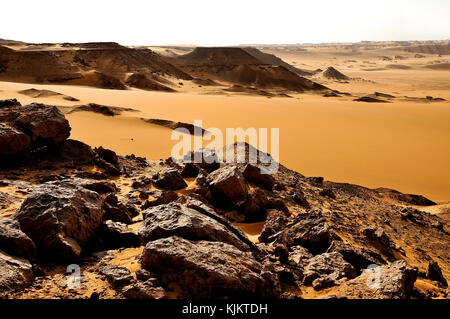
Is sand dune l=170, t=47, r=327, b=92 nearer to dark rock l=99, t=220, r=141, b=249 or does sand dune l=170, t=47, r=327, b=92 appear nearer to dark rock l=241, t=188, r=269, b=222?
dark rock l=241, t=188, r=269, b=222

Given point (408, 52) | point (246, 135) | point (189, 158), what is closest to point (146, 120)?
point (246, 135)

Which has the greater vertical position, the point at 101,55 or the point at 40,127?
the point at 101,55

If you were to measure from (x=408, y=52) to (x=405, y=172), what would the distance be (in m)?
110

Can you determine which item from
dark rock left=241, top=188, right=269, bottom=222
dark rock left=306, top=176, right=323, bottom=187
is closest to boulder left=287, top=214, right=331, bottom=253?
dark rock left=241, top=188, right=269, bottom=222

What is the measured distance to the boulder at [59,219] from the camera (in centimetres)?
313

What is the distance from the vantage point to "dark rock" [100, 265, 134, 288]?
284 cm

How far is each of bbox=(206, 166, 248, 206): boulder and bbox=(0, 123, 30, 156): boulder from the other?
312 cm

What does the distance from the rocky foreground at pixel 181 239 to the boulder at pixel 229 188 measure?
15 mm

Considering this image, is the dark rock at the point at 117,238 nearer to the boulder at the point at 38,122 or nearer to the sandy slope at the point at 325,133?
the boulder at the point at 38,122

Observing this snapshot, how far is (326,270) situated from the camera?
134 inches

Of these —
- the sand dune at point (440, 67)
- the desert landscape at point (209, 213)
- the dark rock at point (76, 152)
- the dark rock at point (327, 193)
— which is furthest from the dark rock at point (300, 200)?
the sand dune at point (440, 67)

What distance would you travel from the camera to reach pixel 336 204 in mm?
6234

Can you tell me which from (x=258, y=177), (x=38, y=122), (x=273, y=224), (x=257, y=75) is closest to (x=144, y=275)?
(x=273, y=224)
